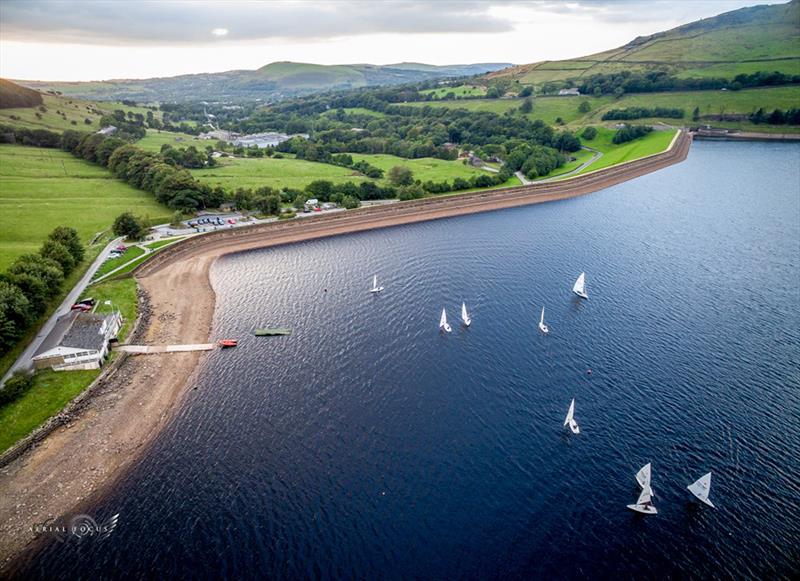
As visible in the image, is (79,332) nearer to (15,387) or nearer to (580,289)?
(15,387)

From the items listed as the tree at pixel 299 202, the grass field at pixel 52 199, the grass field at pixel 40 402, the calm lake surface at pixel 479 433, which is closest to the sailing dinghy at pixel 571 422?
the calm lake surface at pixel 479 433

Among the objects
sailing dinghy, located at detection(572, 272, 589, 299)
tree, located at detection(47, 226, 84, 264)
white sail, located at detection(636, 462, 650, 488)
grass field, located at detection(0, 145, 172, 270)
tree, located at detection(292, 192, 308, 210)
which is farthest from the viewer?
tree, located at detection(292, 192, 308, 210)

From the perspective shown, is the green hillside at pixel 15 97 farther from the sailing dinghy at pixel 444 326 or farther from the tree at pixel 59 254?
the sailing dinghy at pixel 444 326

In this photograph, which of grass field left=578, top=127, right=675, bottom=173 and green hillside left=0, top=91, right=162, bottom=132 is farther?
green hillside left=0, top=91, right=162, bottom=132

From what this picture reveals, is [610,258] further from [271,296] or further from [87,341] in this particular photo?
[87,341]

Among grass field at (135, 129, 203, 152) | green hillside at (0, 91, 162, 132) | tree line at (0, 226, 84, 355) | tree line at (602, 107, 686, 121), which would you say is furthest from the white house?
tree line at (602, 107, 686, 121)

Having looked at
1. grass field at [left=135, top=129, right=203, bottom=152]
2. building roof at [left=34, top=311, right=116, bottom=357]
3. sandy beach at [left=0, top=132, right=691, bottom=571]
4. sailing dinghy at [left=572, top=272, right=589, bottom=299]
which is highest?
grass field at [left=135, top=129, right=203, bottom=152]

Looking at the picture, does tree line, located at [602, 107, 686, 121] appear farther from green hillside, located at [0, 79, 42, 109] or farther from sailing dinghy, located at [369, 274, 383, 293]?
green hillside, located at [0, 79, 42, 109]
